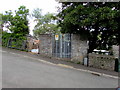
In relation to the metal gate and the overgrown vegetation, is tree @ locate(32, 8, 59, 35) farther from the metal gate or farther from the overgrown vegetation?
the metal gate

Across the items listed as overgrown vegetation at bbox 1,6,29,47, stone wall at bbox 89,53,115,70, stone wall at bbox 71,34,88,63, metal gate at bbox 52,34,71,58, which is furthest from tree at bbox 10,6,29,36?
stone wall at bbox 89,53,115,70

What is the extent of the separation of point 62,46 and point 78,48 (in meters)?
1.44

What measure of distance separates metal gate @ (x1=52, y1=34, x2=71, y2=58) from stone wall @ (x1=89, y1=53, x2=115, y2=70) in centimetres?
201

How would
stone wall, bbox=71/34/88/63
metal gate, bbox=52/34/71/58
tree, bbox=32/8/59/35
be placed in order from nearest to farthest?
stone wall, bbox=71/34/88/63
metal gate, bbox=52/34/71/58
tree, bbox=32/8/59/35

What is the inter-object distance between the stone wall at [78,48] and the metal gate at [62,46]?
1.26ft

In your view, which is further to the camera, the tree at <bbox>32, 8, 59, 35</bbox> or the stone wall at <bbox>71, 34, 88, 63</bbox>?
the tree at <bbox>32, 8, 59, 35</bbox>

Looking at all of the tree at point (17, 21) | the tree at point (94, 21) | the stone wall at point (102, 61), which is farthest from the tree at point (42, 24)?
the stone wall at point (102, 61)

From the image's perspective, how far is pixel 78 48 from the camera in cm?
Result: 924

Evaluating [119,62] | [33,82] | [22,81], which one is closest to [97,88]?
[33,82]

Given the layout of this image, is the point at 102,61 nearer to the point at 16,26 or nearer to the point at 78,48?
the point at 78,48

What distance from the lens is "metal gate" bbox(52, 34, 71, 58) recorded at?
9492 mm

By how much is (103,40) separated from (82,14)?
351 centimetres

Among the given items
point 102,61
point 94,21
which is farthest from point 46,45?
point 102,61

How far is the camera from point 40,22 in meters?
22.5
